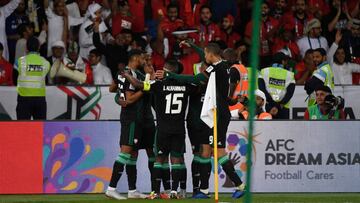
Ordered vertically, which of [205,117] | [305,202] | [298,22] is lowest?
[305,202]

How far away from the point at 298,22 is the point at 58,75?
18.2 ft

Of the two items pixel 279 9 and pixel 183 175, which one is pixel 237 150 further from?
pixel 279 9

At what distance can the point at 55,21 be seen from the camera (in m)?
23.3

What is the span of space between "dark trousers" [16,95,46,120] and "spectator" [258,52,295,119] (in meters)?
4.23

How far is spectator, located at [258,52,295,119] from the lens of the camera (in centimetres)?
2103

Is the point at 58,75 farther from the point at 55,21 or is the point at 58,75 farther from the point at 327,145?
the point at 327,145

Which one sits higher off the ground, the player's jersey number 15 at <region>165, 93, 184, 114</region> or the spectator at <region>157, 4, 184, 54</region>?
the spectator at <region>157, 4, 184, 54</region>

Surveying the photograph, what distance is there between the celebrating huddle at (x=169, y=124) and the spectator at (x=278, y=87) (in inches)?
146

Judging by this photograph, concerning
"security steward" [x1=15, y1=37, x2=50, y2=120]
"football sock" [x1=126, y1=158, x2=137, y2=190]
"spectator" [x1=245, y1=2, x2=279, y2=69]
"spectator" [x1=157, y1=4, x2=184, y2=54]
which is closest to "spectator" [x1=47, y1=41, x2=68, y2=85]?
"security steward" [x1=15, y1=37, x2=50, y2=120]

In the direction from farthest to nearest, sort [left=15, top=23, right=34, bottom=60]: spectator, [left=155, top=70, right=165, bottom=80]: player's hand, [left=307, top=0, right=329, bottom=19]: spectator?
[left=307, top=0, right=329, bottom=19]: spectator
[left=15, top=23, right=34, bottom=60]: spectator
[left=155, top=70, right=165, bottom=80]: player's hand

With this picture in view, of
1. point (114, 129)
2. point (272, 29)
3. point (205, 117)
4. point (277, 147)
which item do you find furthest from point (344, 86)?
point (205, 117)

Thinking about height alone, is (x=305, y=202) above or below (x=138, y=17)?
below

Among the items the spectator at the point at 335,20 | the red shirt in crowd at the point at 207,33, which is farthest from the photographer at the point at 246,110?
the spectator at the point at 335,20

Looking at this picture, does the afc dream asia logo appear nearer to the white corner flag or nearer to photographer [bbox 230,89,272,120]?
photographer [bbox 230,89,272,120]
